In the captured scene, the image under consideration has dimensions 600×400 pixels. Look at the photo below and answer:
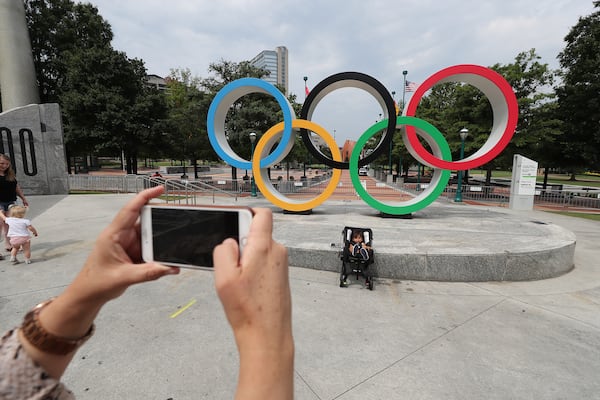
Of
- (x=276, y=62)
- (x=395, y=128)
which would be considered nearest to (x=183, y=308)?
(x=395, y=128)

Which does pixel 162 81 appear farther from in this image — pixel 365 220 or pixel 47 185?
pixel 365 220

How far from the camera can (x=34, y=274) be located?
5547mm

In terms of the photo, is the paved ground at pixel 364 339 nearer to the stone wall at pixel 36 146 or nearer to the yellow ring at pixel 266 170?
the yellow ring at pixel 266 170

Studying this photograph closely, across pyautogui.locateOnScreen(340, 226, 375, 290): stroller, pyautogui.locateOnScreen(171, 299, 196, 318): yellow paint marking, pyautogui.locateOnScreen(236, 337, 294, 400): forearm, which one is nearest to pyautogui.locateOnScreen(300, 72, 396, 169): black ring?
pyautogui.locateOnScreen(340, 226, 375, 290): stroller

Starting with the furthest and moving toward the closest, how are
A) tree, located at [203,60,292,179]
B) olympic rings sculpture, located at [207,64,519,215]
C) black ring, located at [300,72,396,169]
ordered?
tree, located at [203,60,292,179] < black ring, located at [300,72,396,169] < olympic rings sculpture, located at [207,64,519,215]

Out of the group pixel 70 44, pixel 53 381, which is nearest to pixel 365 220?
pixel 53 381

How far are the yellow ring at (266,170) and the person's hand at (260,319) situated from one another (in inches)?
370

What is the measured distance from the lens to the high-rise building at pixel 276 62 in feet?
551

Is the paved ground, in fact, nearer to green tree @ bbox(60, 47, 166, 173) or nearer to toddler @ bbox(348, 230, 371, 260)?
toddler @ bbox(348, 230, 371, 260)

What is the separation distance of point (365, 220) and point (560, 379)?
22.3 ft

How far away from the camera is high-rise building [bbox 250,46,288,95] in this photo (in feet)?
551

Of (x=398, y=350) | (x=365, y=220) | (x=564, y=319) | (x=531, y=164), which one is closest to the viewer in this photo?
(x=398, y=350)

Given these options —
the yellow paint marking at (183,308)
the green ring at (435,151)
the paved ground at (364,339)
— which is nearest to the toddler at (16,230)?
the paved ground at (364,339)

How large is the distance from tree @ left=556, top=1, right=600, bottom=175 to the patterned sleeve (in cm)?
2285
